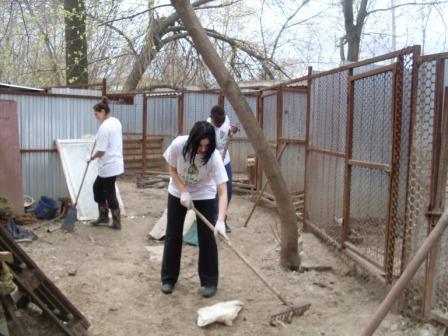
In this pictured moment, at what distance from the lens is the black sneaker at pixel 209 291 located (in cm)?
440

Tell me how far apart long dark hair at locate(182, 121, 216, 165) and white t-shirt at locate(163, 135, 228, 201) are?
2.4 inches

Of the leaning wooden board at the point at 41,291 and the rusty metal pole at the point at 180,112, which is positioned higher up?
the rusty metal pole at the point at 180,112

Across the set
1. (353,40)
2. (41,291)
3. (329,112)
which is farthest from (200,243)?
(353,40)

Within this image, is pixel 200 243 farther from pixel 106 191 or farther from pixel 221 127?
pixel 106 191

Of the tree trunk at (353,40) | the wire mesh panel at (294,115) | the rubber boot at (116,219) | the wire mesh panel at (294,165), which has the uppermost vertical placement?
the tree trunk at (353,40)

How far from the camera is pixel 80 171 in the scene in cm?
767

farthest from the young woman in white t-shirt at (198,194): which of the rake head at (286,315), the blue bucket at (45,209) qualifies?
the blue bucket at (45,209)

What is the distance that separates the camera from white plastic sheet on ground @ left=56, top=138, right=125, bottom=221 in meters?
7.30

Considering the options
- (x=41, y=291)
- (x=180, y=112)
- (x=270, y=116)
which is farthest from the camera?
(x=180, y=112)

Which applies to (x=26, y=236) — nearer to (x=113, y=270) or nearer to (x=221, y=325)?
(x=113, y=270)

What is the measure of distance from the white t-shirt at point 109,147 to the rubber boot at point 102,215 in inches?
20.8

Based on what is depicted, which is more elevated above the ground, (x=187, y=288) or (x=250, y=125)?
(x=250, y=125)

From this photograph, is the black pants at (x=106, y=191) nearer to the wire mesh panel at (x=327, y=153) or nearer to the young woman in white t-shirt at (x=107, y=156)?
the young woman in white t-shirt at (x=107, y=156)

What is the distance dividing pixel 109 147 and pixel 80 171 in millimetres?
1381
